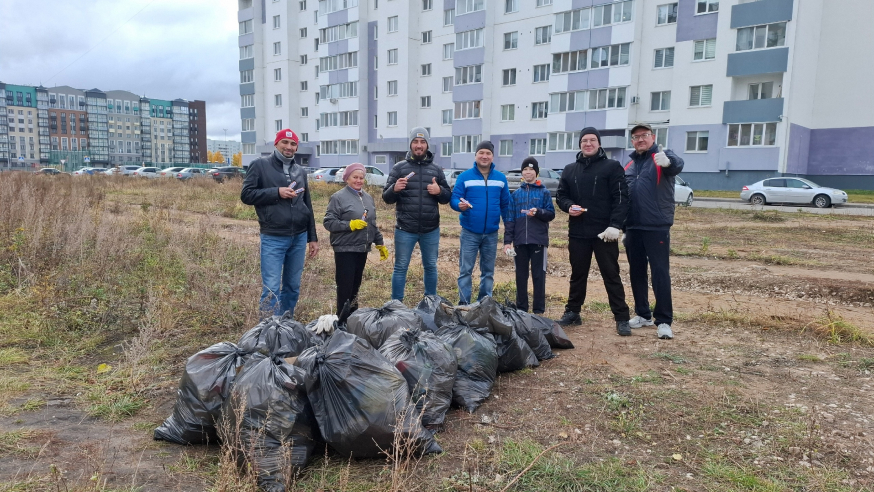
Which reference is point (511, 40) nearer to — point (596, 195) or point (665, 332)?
point (596, 195)

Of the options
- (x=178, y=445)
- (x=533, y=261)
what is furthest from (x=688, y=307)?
(x=178, y=445)

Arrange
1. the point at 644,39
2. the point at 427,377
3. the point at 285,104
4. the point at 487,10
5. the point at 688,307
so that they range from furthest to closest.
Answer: the point at 285,104
the point at 487,10
the point at 644,39
the point at 688,307
the point at 427,377

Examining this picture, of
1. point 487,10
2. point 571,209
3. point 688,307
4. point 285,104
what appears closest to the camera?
point 571,209

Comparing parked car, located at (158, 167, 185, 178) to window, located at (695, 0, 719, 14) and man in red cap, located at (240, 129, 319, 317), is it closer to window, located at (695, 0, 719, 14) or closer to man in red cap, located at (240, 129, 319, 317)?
window, located at (695, 0, 719, 14)

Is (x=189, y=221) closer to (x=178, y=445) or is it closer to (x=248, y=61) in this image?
(x=178, y=445)

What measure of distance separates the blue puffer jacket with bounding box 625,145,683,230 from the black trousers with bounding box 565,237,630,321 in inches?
13.7

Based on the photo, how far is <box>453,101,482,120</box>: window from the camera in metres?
38.8

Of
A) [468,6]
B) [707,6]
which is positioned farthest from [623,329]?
[468,6]

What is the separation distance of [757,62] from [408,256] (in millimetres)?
29574

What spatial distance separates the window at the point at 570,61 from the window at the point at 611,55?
0.60 m

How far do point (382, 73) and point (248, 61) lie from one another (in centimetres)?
1680

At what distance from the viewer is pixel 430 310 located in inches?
177

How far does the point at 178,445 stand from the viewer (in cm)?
298

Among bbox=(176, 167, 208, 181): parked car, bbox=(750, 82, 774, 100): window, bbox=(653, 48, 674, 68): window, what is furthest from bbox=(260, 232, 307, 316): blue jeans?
bbox=(653, 48, 674, 68): window
